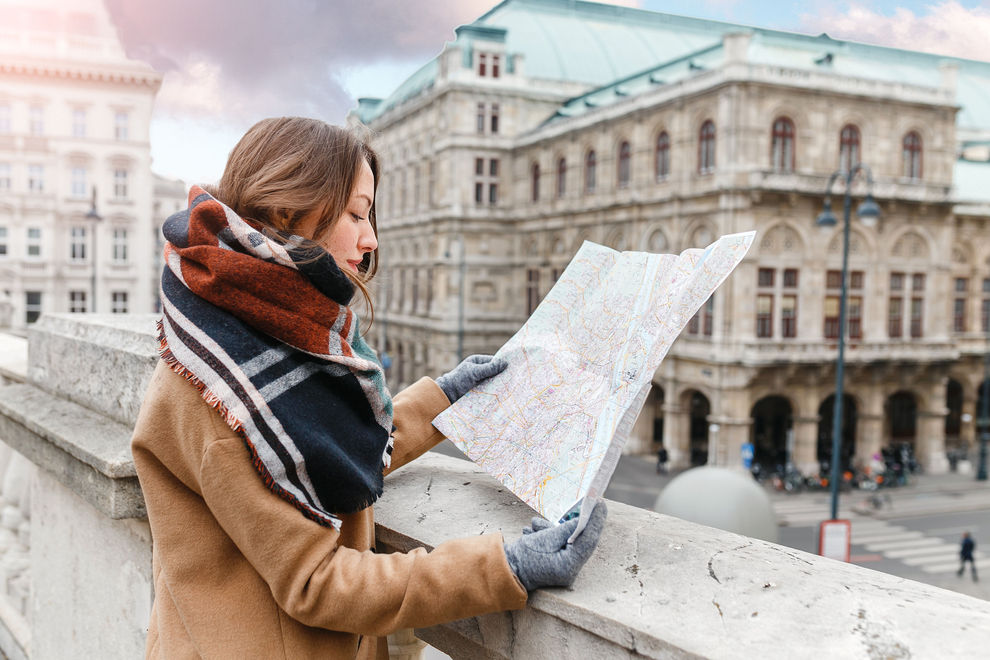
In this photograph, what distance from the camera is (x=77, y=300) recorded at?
40.9 meters

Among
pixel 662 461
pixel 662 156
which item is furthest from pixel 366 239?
pixel 662 156

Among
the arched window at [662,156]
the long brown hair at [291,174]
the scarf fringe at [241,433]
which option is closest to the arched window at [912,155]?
the arched window at [662,156]

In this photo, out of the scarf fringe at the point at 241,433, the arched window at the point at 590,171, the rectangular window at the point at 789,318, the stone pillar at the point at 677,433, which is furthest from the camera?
the arched window at the point at 590,171

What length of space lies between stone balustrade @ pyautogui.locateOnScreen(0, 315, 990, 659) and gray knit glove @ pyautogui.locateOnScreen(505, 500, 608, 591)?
1.8 inches

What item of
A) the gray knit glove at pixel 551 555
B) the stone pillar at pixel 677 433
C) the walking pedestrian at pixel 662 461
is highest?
the gray knit glove at pixel 551 555

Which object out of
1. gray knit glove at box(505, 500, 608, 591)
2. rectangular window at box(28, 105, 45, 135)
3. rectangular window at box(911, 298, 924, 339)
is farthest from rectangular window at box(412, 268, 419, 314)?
gray knit glove at box(505, 500, 608, 591)

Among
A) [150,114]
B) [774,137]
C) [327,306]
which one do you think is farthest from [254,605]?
[150,114]

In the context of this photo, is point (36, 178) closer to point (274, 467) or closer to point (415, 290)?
point (415, 290)

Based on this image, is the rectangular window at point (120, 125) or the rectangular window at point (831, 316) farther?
the rectangular window at point (120, 125)

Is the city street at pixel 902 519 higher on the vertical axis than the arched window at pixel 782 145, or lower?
lower

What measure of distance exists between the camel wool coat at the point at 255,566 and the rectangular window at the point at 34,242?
4380 centimetres

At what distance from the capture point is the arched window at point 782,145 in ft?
84.3

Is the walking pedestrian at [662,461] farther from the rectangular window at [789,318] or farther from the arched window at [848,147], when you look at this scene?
the arched window at [848,147]

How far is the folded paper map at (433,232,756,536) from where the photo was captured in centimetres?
165
